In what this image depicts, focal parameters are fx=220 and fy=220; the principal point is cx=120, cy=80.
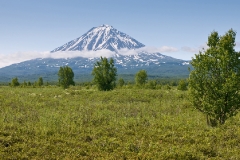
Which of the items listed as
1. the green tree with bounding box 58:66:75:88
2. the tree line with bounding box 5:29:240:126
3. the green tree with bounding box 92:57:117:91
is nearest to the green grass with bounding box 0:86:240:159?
the tree line with bounding box 5:29:240:126

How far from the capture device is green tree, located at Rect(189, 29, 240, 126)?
15.1 meters

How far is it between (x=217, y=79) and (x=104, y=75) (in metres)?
34.2

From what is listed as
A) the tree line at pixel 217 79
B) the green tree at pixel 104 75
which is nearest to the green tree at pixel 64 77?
the green tree at pixel 104 75

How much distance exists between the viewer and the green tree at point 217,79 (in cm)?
1508

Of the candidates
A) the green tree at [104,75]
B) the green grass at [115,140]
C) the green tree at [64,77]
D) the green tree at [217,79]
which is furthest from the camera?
the green tree at [64,77]

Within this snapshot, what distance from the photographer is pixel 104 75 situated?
48500mm

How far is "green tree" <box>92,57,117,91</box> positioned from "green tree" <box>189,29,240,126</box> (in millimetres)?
33226

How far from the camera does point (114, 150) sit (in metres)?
11.8

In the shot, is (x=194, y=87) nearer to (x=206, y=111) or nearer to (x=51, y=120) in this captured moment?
(x=206, y=111)

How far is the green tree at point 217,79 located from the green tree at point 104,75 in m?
33.2

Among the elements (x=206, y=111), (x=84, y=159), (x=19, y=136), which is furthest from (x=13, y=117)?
(x=206, y=111)

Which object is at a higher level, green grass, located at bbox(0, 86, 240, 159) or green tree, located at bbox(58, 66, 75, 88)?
green tree, located at bbox(58, 66, 75, 88)

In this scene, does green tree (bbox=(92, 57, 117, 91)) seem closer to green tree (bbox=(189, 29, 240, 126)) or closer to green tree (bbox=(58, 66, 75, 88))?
green tree (bbox=(58, 66, 75, 88))

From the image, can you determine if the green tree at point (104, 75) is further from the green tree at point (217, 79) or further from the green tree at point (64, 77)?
the green tree at point (217, 79)
